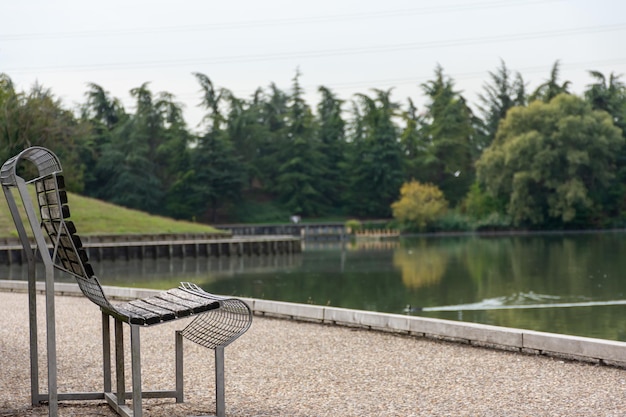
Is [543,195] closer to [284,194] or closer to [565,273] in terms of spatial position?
[284,194]

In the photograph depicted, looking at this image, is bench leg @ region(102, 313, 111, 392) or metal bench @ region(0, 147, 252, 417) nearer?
metal bench @ region(0, 147, 252, 417)

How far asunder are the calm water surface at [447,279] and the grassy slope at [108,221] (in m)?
5.62

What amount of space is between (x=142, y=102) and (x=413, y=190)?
22.0 metres

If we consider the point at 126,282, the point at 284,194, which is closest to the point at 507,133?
the point at 284,194

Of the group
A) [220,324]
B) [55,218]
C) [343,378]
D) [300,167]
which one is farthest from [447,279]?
[300,167]

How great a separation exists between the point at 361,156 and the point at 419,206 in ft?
33.2

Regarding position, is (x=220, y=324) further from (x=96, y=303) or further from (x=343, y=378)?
(x=343, y=378)

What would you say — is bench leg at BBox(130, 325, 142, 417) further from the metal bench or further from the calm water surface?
the calm water surface

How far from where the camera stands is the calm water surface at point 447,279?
17.8 meters

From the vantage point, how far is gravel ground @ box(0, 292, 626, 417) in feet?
20.2

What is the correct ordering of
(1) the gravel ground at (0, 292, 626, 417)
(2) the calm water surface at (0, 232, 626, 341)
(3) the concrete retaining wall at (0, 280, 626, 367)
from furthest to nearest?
(2) the calm water surface at (0, 232, 626, 341) → (3) the concrete retaining wall at (0, 280, 626, 367) → (1) the gravel ground at (0, 292, 626, 417)

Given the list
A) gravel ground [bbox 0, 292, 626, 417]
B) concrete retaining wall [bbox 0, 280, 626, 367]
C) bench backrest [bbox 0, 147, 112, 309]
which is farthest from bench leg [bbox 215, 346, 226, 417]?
concrete retaining wall [bbox 0, 280, 626, 367]

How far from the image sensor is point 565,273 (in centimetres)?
2791

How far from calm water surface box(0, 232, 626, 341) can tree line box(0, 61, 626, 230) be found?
10.9 m
